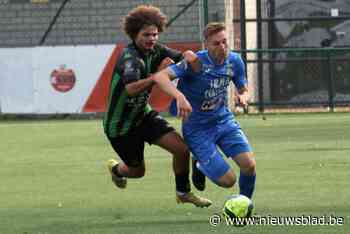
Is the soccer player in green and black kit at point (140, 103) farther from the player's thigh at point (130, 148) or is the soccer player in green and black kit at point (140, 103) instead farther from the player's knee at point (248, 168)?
the player's knee at point (248, 168)

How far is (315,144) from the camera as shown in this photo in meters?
17.1

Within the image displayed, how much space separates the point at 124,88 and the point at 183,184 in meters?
1.06

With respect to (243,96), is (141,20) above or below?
above

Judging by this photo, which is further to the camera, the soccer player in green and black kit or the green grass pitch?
the soccer player in green and black kit

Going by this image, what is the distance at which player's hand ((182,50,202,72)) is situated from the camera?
9.66 meters

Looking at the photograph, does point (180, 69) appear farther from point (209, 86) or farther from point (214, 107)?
point (214, 107)

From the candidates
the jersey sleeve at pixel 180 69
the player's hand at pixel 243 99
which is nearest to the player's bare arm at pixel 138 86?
the jersey sleeve at pixel 180 69

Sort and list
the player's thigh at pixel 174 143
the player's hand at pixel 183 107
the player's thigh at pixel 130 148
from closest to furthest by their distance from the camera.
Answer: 1. the player's hand at pixel 183 107
2. the player's thigh at pixel 174 143
3. the player's thigh at pixel 130 148

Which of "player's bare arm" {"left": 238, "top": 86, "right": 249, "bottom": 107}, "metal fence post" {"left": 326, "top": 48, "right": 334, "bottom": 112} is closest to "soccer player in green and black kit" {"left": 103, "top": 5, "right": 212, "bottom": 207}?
"player's bare arm" {"left": 238, "top": 86, "right": 249, "bottom": 107}

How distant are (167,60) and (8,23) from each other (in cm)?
1881

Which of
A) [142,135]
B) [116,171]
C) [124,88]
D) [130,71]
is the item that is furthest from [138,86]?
[116,171]

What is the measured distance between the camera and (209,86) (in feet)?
32.2

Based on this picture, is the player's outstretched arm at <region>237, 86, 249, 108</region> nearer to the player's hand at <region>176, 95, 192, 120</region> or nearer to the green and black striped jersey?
the green and black striped jersey

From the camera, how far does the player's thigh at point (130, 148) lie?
10.3m
